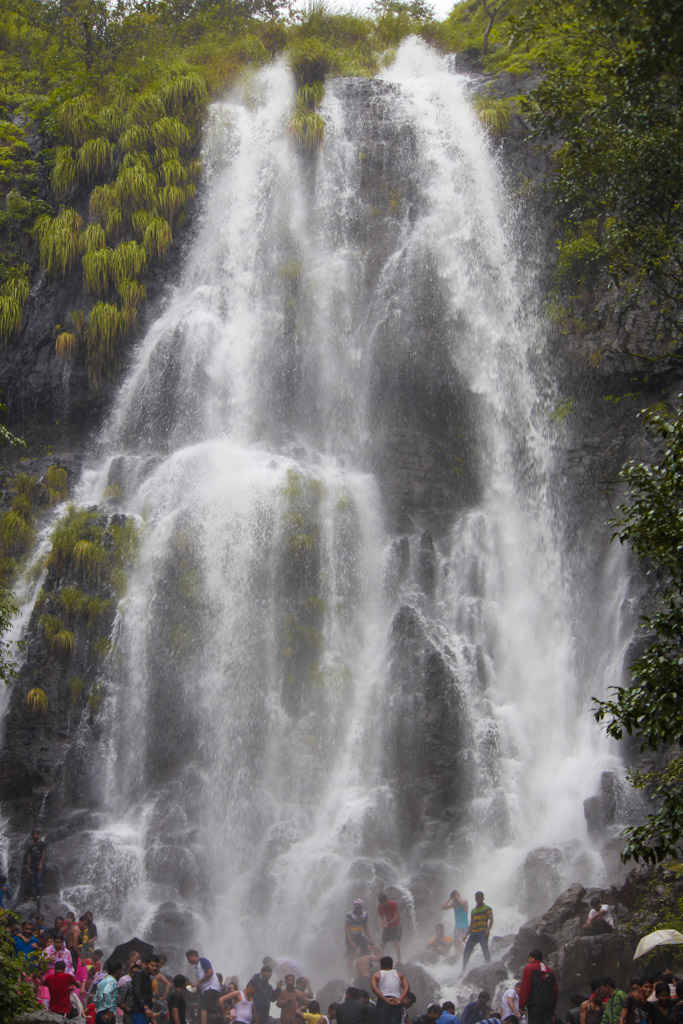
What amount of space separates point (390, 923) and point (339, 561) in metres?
8.38

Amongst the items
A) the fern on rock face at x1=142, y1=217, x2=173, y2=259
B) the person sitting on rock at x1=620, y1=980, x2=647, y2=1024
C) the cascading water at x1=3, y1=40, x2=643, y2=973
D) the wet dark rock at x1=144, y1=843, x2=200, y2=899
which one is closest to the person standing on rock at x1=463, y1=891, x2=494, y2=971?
the cascading water at x1=3, y1=40, x2=643, y2=973

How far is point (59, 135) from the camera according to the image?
27.9 metres

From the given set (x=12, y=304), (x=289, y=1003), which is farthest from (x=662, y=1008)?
(x=12, y=304)

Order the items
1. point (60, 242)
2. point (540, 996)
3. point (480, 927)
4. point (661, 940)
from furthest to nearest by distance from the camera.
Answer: point (60, 242) → point (480, 927) → point (540, 996) → point (661, 940)

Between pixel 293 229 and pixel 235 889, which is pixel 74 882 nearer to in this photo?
pixel 235 889

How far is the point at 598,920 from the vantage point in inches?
513

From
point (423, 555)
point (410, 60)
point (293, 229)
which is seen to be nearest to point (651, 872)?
point (423, 555)

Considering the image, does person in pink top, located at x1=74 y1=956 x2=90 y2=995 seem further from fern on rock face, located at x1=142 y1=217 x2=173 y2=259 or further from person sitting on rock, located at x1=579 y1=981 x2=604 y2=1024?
fern on rock face, located at x1=142 y1=217 x2=173 y2=259

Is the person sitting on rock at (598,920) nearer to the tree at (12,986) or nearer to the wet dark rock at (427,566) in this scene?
the tree at (12,986)

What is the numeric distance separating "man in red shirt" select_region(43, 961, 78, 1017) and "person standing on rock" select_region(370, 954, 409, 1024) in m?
3.35

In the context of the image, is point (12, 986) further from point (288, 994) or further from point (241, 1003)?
point (288, 994)

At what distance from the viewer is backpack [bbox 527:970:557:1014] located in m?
10.7

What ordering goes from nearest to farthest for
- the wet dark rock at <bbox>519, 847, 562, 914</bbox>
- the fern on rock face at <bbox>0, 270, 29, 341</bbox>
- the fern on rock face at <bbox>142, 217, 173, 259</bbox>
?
the wet dark rock at <bbox>519, 847, 562, 914</bbox>
the fern on rock face at <bbox>0, 270, 29, 341</bbox>
the fern on rock face at <bbox>142, 217, 173, 259</bbox>

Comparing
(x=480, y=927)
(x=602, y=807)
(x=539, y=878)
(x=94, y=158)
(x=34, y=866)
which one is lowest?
(x=480, y=927)
